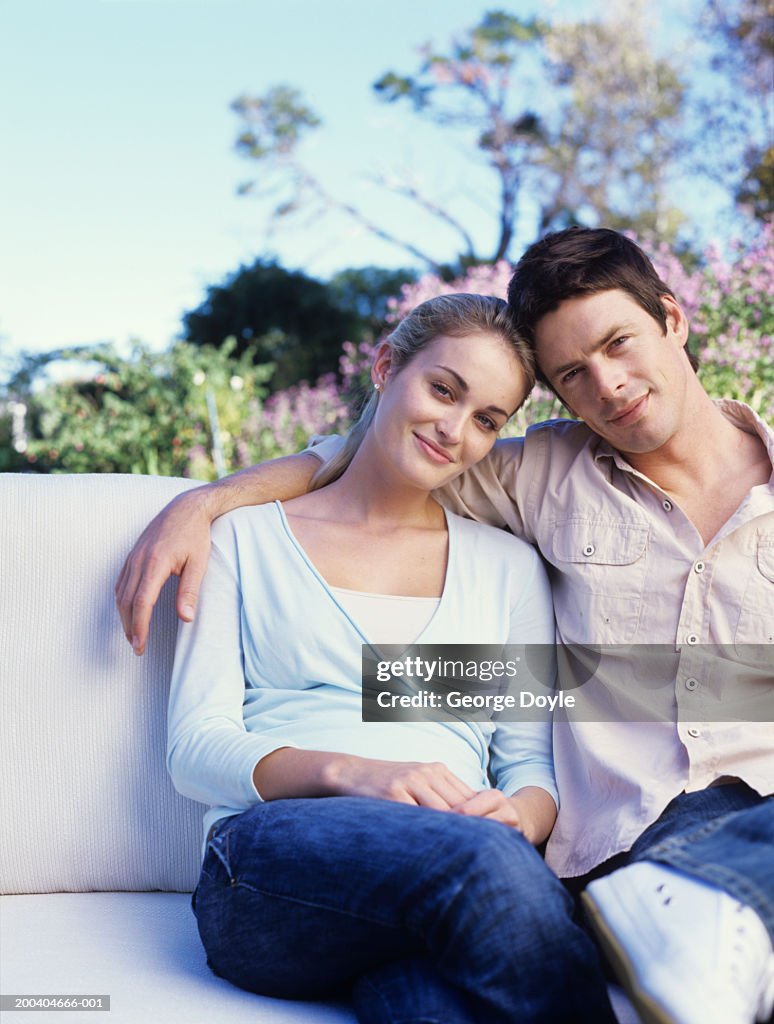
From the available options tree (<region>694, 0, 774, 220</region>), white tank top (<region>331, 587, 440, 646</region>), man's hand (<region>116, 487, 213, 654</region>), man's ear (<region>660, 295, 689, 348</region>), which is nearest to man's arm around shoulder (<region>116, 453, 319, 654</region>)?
man's hand (<region>116, 487, 213, 654</region>)

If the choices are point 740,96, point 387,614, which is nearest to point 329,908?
point 387,614

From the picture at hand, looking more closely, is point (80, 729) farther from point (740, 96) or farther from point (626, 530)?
point (740, 96)

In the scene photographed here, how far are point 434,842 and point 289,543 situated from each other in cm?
67

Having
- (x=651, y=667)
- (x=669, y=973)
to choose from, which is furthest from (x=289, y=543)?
(x=669, y=973)

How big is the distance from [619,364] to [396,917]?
1007mm

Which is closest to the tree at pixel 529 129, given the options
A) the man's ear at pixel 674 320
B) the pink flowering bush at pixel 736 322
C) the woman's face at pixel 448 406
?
the pink flowering bush at pixel 736 322

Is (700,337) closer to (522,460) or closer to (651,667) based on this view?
(522,460)

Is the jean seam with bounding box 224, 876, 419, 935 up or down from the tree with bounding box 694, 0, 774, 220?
down

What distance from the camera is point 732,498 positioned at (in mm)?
1876

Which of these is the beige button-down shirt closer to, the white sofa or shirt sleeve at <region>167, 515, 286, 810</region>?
shirt sleeve at <region>167, 515, 286, 810</region>

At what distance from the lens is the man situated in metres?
1.71

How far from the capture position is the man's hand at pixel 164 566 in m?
1.74

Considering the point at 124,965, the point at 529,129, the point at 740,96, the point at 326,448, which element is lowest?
the point at 124,965

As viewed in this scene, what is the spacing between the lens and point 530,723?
188 centimetres
